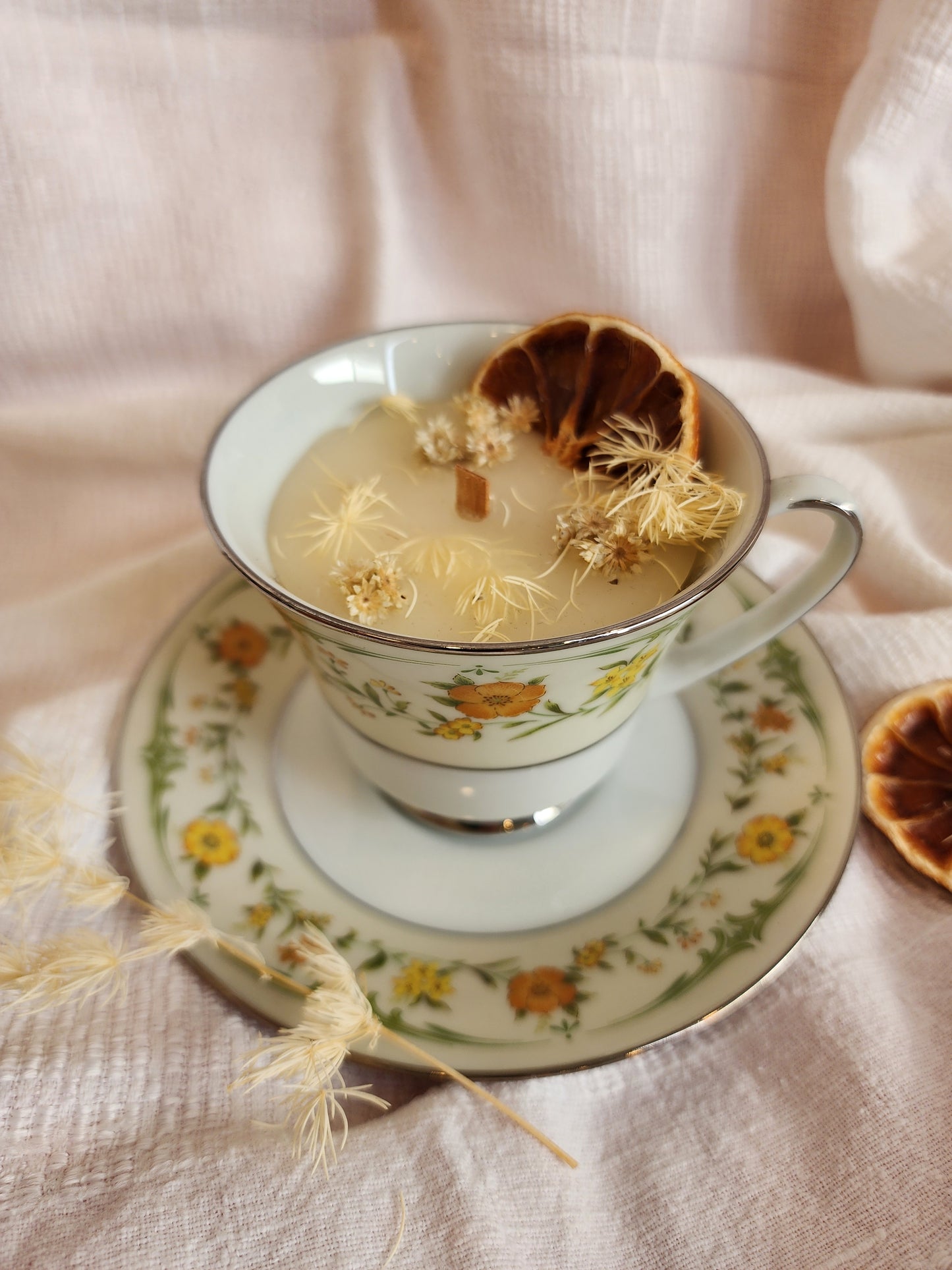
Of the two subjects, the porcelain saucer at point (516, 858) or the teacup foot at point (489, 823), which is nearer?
the porcelain saucer at point (516, 858)

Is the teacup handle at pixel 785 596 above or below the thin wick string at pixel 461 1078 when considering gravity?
above

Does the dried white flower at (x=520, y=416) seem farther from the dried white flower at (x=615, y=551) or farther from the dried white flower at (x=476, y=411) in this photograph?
the dried white flower at (x=615, y=551)

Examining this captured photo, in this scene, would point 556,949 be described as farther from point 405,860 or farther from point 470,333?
point 470,333

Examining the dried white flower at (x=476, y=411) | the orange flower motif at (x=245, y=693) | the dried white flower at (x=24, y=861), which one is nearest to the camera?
the dried white flower at (x=24, y=861)

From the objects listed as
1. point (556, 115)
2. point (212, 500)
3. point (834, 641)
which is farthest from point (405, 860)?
→ point (556, 115)

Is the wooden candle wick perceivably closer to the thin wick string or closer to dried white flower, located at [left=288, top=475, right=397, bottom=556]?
dried white flower, located at [left=288, top=475, right=397, bottom=556]

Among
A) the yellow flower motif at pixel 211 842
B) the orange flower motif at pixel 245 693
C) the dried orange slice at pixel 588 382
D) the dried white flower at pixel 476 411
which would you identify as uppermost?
the dried orange slice at pixel 588 382

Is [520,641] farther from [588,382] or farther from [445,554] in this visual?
[588,382]

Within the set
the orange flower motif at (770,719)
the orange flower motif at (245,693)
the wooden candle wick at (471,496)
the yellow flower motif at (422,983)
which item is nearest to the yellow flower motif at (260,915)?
the yellow flower motif at (422,983)
